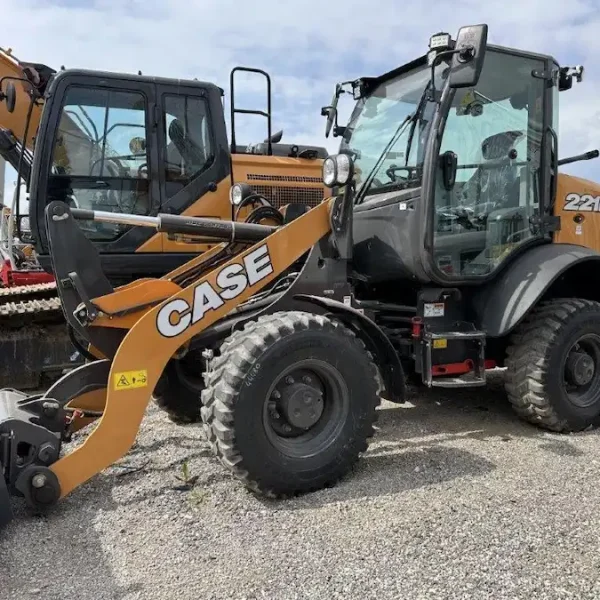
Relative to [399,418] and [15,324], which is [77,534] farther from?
[15,324]

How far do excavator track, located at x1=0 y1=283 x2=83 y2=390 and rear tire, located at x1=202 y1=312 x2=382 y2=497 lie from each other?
130 inches

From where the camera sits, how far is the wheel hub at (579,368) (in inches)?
194

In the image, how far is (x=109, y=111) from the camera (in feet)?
20.5

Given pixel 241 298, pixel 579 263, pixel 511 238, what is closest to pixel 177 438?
pixel 241 298

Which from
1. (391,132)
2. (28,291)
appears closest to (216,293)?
(391,132)

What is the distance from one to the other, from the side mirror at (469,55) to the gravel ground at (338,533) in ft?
7.81

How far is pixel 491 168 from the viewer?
16.3 feet

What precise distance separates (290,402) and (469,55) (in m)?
2.39

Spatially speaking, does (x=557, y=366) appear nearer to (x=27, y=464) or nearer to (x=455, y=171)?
(x=455, y=171)

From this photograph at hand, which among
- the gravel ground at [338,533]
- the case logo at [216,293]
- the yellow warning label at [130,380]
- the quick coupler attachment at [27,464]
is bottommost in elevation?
the gravel ground at [338,533]

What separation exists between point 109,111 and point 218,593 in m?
4.82

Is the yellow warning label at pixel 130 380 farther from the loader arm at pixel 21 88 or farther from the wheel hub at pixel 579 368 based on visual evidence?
the loader arm at pixel 21 88

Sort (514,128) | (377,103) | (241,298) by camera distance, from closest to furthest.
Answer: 1. (241,298)
2. (514,128)
3. (377,103)

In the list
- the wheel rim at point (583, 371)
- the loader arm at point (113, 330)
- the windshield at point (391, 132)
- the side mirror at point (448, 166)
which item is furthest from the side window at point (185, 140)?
the wheel rim at point (583, 371)
